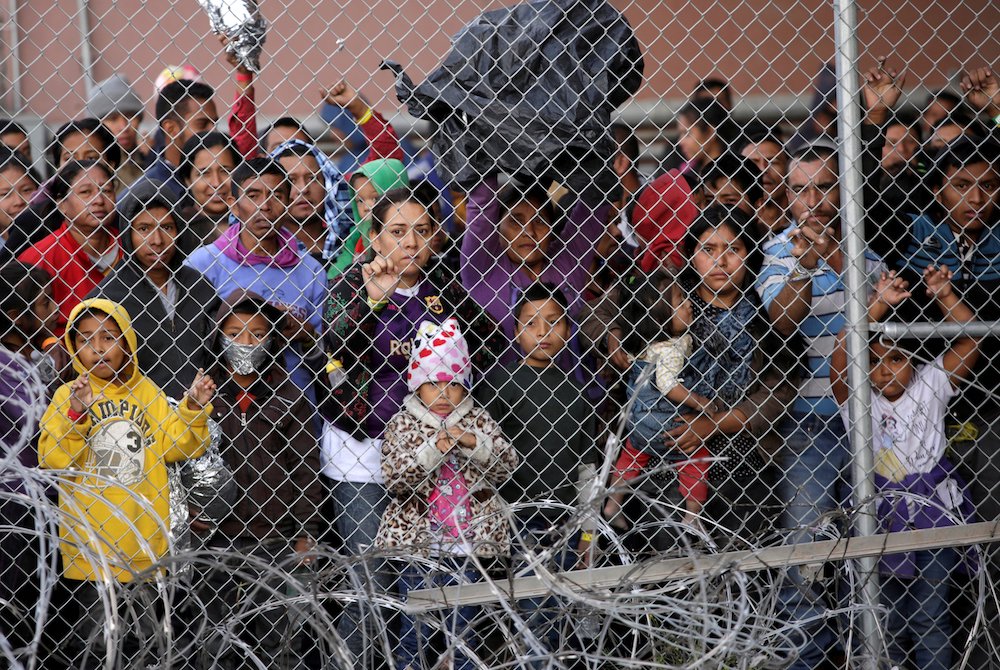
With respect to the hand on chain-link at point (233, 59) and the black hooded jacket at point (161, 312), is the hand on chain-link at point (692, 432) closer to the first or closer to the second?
the black hooded jacket at point (161, 312)

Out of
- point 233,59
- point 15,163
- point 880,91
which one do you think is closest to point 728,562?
point 880,91

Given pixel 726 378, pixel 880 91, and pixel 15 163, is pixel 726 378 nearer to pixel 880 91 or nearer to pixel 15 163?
pixel 880 91

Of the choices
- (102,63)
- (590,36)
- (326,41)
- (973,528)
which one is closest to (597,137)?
(590,36)

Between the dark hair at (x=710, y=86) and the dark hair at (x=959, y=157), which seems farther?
the dark hair at (x=710, y=86)

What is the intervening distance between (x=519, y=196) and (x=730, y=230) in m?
0.77

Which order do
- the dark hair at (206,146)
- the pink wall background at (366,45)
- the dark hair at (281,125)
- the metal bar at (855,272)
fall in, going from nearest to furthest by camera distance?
1. the metal bar at (855,272)
2. the dark hair at (206,146)
3. the dark hair at (281,125)
4. the pink wall background at (366,45)

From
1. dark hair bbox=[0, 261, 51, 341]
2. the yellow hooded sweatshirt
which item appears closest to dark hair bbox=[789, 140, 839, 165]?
the yellow hooded sweatshirt

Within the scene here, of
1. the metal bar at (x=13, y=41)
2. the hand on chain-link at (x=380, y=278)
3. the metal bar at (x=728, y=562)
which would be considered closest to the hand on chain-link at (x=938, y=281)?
the metal bar at (x=728, y=562)

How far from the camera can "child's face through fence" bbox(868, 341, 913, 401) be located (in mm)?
3742

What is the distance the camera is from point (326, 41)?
5.20 m

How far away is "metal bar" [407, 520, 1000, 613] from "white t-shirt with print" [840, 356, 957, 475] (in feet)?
1.57

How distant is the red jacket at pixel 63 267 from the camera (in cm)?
362

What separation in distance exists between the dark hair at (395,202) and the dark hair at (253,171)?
15.0 inches

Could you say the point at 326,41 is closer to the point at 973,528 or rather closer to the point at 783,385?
the point at 783,385
